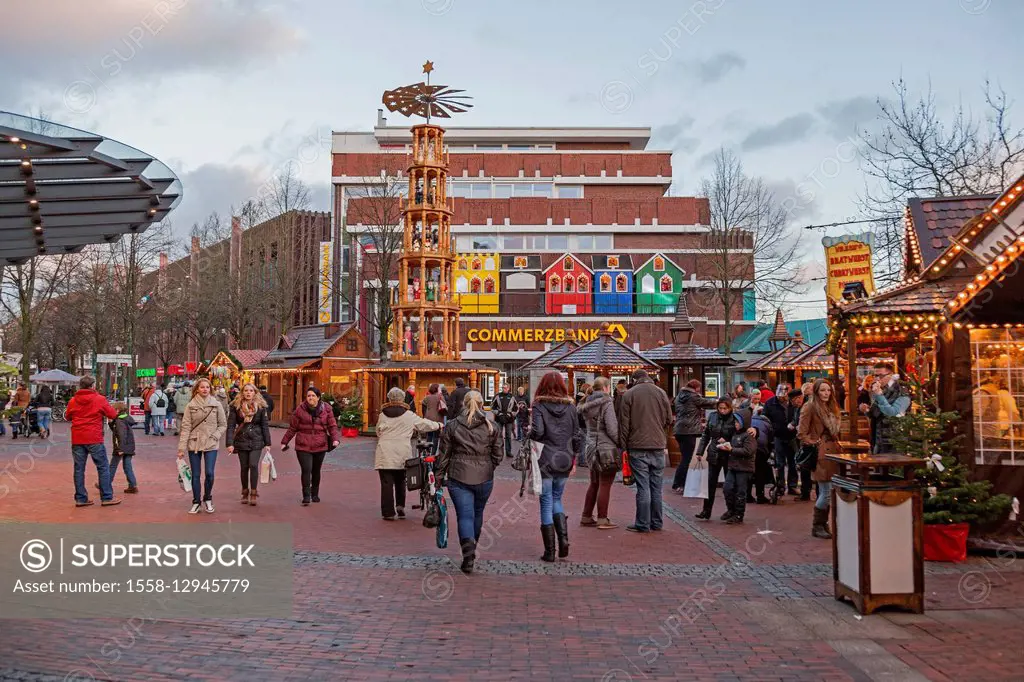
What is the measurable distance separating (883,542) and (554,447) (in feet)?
11.0

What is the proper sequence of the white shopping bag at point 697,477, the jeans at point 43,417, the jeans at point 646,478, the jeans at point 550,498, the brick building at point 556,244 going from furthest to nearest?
the brick building at point 556,244, the jeans at point 43,417, the white shopping bag at point 697,477, the jeans at point 646,478, the jeans at point 550,498

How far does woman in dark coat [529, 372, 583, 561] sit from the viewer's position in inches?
336

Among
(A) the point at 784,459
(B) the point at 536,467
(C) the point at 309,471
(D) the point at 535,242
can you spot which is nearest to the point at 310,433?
(C) the point at 309,471

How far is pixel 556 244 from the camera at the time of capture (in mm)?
52812

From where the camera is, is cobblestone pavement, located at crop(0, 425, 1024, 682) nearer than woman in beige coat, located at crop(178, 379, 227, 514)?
Yes

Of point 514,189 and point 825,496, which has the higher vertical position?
point 514,189

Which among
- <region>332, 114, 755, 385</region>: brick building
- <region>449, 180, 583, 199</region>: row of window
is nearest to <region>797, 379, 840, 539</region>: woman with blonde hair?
<region>332, 114, 755, 385</region>: brick building

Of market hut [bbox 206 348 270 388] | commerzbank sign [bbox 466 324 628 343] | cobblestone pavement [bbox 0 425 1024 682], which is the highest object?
commerzbank sign [bbox 466 324 628 343]

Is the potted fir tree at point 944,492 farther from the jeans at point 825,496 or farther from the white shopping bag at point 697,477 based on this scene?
the white shopping bag at point 697,477

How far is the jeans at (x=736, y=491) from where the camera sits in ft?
35.1

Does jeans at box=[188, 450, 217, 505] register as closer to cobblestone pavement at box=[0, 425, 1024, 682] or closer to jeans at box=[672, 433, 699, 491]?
cobblestone pavement at box=[0, 425, 1024, 682]

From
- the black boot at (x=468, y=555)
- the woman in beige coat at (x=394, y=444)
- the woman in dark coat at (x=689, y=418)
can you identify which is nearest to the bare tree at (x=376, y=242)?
the woman in dark coat at (x=689, y=418)

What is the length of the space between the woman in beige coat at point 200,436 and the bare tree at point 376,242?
1158 inches

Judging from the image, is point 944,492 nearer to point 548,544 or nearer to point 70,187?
point 548,544
